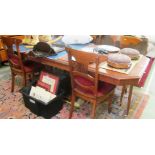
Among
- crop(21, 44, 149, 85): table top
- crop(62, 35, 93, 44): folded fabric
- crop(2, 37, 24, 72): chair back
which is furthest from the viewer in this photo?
crop(62, 35, 93, 44): folded fabric

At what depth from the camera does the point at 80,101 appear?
2.09 m

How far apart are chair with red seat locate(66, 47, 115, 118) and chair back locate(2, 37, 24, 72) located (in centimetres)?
68

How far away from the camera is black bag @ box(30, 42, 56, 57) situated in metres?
1.74

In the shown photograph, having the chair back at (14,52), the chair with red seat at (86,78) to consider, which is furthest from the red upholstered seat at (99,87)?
the chair back at (14,52)

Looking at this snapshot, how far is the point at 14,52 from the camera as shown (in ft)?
6.71

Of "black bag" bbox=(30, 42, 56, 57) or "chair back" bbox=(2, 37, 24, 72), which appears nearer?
"black bag" bbox=(30, 42, 56, 57)

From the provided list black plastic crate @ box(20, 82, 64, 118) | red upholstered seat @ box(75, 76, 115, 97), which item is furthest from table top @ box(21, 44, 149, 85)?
black plastic crate @ box(20, 82, 64, 118)

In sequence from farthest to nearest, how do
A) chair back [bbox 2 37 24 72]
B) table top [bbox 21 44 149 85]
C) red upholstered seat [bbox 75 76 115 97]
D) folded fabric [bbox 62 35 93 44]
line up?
folded fabric [bbox 62 35 93 44] < chair back [bbox 2 37 24 72] < red upholstered seat [bbox 75 76 115 97] < table top [bbox 21 44 149 85]

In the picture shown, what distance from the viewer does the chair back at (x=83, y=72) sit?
4.44 ft

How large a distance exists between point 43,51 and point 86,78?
546mm

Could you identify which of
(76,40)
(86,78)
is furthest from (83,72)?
(76,40)

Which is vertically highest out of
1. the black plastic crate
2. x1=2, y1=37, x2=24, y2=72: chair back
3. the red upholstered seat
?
x1=2, y1=37, x2=24, y2=72: chair back

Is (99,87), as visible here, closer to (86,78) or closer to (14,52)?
(86,78)

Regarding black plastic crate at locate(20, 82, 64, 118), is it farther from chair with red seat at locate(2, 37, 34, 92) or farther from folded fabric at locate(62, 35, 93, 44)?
folded fabric at locate(62, 35, 93, 44)
